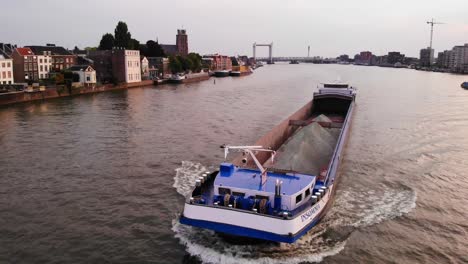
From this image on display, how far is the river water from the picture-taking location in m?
12.3

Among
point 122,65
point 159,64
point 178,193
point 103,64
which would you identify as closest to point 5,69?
point 103,64

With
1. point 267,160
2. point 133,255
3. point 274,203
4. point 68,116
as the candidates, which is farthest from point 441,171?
point 68,116

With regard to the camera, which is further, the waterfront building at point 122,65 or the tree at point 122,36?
the tree at point 122,36

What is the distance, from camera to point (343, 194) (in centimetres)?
1705

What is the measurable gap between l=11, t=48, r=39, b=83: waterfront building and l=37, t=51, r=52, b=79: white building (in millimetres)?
1940

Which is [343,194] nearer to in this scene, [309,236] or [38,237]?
[309,236]

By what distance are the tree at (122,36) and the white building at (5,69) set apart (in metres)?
33.4

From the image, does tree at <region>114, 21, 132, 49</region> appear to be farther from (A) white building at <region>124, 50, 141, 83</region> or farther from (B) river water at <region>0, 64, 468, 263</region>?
(B) river water at <region>0, 64, 468, 263</region>

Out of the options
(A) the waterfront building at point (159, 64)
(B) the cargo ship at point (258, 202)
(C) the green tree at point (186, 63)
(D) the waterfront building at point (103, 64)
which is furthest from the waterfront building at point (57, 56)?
(B) the cargo ship at point (258, 202)

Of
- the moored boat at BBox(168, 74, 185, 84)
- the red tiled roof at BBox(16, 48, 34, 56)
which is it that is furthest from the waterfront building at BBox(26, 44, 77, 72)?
the moored boat at BBox(168, 74, 185, 84)

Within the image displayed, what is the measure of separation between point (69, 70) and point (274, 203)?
2389 inches

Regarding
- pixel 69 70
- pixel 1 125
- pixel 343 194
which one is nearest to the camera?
pixel 343 194

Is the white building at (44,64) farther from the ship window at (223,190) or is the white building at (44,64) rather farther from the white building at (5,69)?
the ship window at (223,190)

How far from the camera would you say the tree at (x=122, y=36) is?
Result: 87.8 meters
